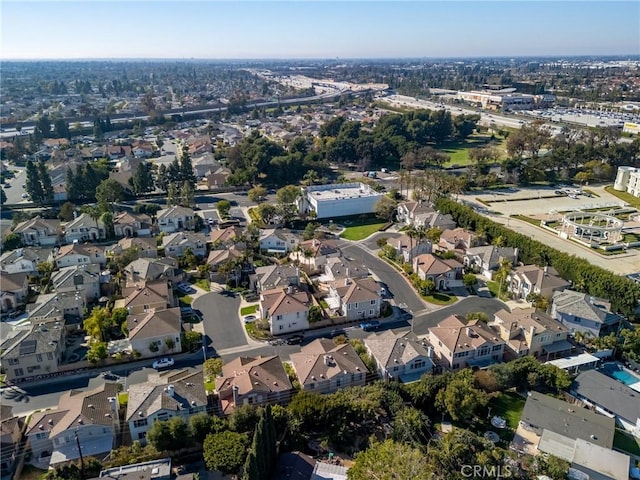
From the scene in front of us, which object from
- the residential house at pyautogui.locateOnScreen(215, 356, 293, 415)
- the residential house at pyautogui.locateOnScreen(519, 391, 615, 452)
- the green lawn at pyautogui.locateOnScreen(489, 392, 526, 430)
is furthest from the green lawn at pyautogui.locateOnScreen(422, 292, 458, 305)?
the residential house at pyautogui.locateOnScreen(215, 356, 293, 415)

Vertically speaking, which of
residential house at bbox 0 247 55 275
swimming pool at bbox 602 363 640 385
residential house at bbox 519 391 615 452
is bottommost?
swimming pool at bbox 602 363 640 385

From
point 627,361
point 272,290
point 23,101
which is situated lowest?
point 627,361

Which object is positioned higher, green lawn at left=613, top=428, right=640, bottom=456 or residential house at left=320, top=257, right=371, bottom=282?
residential house at left=320, top=257, right=371, bottom=282

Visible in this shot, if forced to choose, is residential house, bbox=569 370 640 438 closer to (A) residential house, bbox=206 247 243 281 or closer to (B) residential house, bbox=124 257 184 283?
(A) residential house, bbox=206 247 243 281

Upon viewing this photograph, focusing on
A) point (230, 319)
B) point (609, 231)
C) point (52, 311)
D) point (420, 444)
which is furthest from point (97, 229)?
point (609, 231)

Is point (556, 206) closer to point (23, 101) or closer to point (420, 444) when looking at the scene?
point (420, 444)

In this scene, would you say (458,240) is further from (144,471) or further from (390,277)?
(144,471)
